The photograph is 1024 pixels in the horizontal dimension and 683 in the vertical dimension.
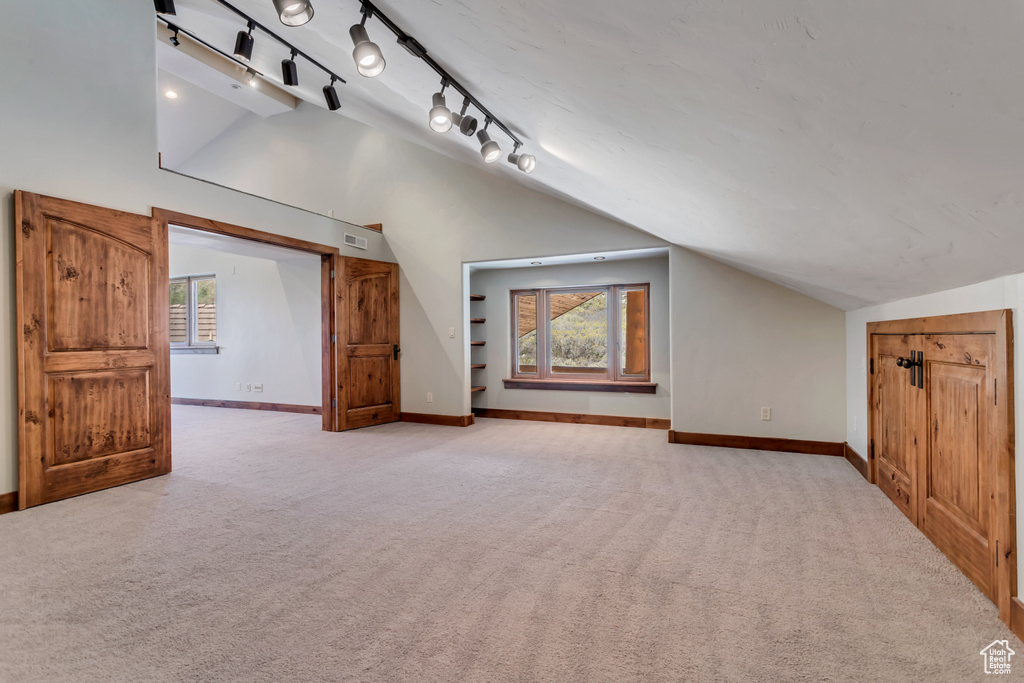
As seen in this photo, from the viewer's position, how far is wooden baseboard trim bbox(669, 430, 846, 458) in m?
4.29

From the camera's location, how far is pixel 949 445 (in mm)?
2260

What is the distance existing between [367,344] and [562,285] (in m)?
2.46

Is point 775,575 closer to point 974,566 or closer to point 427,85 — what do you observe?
point 974,566

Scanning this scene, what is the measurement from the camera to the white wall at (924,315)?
1.68 metres

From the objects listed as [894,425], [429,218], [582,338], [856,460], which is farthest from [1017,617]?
[429,218]

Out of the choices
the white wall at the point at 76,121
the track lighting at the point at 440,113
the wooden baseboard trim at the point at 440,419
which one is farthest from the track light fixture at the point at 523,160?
the wooden baseboard trim at the point at 440,419

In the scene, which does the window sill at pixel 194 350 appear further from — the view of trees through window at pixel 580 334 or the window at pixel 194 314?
the view of trees through window at pixel 580 334

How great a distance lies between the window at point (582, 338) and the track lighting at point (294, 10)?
431cm

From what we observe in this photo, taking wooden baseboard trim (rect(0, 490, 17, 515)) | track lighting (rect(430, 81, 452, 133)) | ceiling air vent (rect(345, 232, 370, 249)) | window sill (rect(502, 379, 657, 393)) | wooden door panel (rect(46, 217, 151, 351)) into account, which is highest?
track lighting (rect(430, 81, 452, 133))

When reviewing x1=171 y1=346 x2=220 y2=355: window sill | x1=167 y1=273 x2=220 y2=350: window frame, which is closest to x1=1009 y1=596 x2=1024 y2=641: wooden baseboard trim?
x1=171 y1=346 x2=220 y2=355: window sill

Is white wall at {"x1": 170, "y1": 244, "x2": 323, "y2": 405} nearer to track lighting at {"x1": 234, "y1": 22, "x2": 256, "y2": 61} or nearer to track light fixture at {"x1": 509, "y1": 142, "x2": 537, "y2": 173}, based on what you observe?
track lighting at {"x1": 234, "y1": 22, "x2": 256, "y2": 61}

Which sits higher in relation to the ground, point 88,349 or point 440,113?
point 440,113

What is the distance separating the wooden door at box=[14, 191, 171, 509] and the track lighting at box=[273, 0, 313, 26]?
2.20 meters

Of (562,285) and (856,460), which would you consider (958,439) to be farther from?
(562,285)
